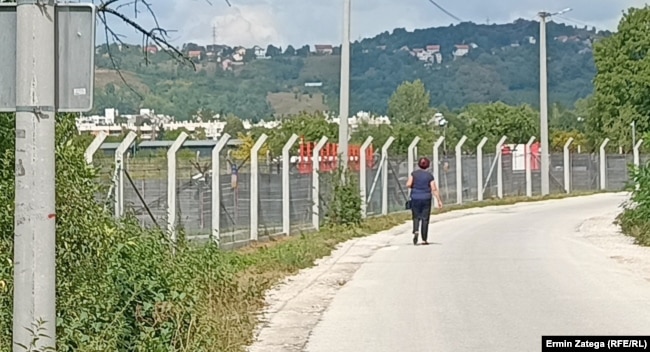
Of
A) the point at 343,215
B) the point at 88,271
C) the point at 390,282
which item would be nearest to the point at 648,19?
the point at 343,215

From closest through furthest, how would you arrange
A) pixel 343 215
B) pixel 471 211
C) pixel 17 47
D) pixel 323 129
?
1. pixel 17 47
2. pixel 343 215
3. pixel 471 211
4. pixel 323 129

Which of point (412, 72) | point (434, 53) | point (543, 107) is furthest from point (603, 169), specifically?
point (434, 53)

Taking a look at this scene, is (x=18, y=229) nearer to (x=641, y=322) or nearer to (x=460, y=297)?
(x=641, y=322)

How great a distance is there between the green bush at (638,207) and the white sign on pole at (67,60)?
1764 cm

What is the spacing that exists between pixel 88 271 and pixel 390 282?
24.2ft

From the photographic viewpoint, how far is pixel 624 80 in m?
71.5

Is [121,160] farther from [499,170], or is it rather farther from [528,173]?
[528,173]

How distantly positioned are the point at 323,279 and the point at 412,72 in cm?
12792

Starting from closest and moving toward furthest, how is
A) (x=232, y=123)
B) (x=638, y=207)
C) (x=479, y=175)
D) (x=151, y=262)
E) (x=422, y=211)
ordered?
(x=151, y=262), (x=422, y=211), (x=638, y=207), (x=479, y=175), (x=232, y=123)

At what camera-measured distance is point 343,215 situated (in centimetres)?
2595

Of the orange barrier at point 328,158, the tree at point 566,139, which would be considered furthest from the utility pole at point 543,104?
the tree at point 566,139

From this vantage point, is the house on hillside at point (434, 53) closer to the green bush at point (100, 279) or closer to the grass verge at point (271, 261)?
the grass verge at point (271, 261)

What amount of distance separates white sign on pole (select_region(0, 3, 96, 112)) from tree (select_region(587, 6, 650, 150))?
66.1 meters

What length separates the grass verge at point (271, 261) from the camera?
11341 millimetres
